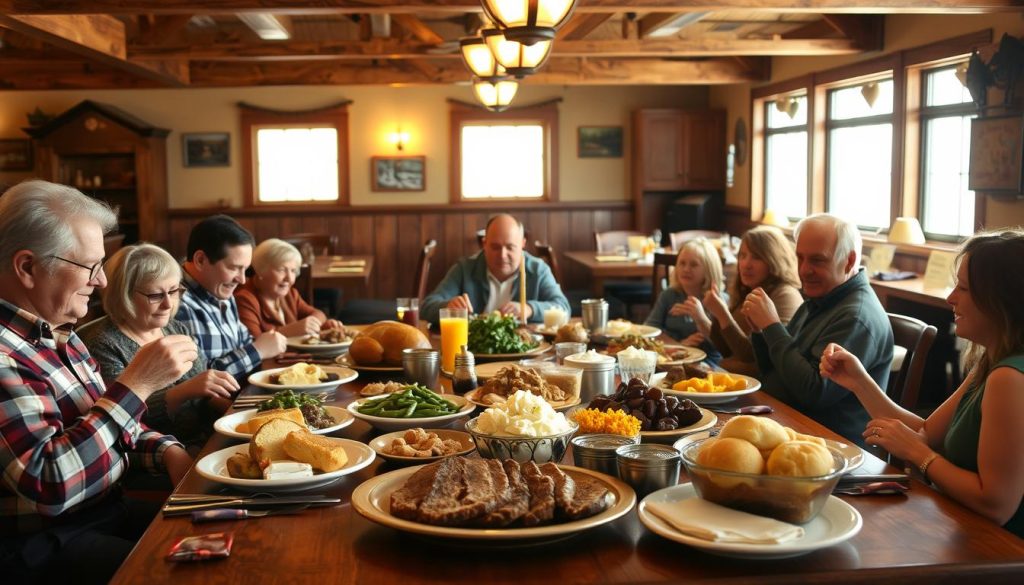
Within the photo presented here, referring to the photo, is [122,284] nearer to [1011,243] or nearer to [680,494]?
[680,494]

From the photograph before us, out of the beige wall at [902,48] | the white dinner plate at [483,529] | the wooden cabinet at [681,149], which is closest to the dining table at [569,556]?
the white dinner plate at [483,529]

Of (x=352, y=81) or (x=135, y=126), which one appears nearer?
(x=352, y=81)

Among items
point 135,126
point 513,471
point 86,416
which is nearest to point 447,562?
point 513,471

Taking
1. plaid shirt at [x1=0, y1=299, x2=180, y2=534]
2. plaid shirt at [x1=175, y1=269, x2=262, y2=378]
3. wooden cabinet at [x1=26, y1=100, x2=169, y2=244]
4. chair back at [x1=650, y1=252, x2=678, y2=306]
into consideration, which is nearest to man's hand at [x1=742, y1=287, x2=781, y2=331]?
plaid shirt at [x1=175, y1=269, x2=262, y2=378]

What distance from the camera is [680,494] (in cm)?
162

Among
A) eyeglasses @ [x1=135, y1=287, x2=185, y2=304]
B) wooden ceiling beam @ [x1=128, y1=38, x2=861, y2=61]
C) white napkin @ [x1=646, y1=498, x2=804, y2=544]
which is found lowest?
white napkin @ [x1=646, y1=498, x2=804, y2=544]

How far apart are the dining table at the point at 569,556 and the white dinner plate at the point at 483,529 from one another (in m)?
0.02

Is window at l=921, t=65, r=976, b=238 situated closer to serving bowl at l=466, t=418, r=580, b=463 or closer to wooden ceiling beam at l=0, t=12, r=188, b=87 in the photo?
serving bowl at l=466, t=418, r=580, b=463

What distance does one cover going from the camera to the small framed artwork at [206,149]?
1032cm

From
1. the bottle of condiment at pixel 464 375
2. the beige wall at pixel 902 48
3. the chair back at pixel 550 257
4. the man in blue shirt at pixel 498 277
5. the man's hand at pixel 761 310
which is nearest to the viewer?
the bottle of condiment at pixel 464 375

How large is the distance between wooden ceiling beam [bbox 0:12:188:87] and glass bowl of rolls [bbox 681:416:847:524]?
15.2 ft

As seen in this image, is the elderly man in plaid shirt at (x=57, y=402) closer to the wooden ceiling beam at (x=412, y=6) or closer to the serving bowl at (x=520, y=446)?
the serving bowl at (x=520, y=446)

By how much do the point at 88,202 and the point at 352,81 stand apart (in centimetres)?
698

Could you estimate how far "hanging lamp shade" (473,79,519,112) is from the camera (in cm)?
545
